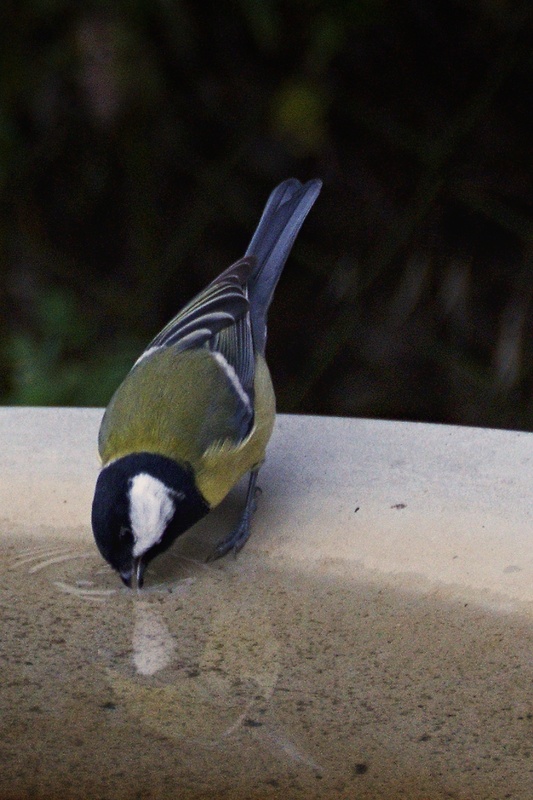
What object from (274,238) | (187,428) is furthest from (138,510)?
(274,238)

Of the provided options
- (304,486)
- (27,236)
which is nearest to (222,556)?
(304,486)

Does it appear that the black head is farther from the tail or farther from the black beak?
the tail

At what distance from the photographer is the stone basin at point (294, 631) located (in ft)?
3.78

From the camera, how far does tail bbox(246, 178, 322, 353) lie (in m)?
2.24

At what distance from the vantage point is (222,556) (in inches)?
64.2

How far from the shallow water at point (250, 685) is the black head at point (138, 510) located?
59 mm

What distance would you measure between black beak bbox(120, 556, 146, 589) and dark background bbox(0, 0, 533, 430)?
5.71 feet

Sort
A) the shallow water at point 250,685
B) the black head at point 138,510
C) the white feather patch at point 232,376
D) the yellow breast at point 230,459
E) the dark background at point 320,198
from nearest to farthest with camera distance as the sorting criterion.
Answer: the shallow water at point 250,685 < the black head at point 138,510 < the yellow breast at point 230,459 < the white feather patch at point 232,376 < the dark background at point 320,198

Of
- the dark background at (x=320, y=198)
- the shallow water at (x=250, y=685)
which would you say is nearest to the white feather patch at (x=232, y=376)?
the shallow water at (x=250, y=685)

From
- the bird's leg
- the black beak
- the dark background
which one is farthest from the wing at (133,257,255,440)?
the dark background

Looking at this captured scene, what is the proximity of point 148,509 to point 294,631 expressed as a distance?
29 cm

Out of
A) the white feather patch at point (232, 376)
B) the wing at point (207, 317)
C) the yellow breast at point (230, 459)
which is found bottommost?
the yellow breast at point (230, 459)

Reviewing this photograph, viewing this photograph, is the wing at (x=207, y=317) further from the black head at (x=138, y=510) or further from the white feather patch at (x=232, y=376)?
the black head at (x=138, y=510)

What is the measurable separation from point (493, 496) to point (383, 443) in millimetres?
234
